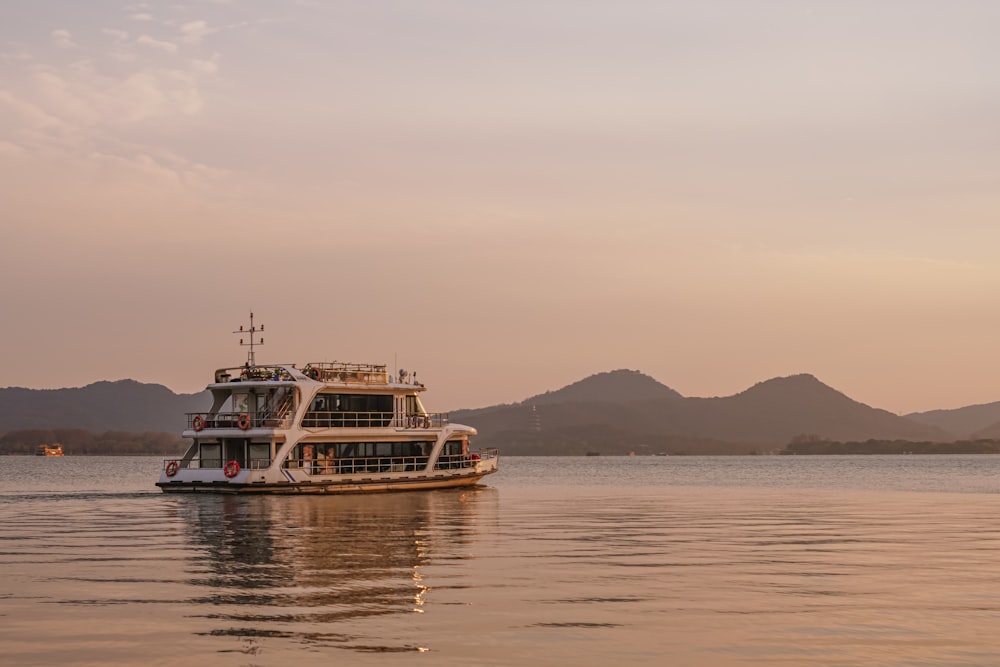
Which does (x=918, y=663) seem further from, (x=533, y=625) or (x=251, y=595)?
(x=251, y=595)

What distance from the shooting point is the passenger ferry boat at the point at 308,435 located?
5759 cm

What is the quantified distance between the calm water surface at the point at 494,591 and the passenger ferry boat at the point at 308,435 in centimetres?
1421

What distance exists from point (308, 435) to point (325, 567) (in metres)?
32.8

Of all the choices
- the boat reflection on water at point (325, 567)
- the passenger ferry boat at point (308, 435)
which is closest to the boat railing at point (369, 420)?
the passenger ferry boat at point (308, 435)

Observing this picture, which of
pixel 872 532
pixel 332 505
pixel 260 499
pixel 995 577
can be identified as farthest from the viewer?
pixel 260 499

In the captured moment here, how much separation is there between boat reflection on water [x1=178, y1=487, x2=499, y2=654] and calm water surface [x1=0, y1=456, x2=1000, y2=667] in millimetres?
78

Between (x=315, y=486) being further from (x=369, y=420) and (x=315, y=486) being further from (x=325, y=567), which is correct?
(x=325, y=567)

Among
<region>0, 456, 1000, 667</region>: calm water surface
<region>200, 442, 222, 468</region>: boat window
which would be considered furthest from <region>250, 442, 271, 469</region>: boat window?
<region>0, 456, 1000, 667</region>: calm water surface

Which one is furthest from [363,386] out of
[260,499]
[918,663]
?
[918,663]

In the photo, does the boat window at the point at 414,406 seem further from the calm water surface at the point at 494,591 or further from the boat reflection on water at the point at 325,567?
the calm water surface at the point at 494,591

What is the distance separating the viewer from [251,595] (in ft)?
70.4

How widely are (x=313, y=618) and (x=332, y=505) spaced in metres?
32.9

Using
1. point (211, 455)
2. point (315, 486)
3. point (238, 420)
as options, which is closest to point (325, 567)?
point (238, 420)

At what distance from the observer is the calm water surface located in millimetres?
16422
